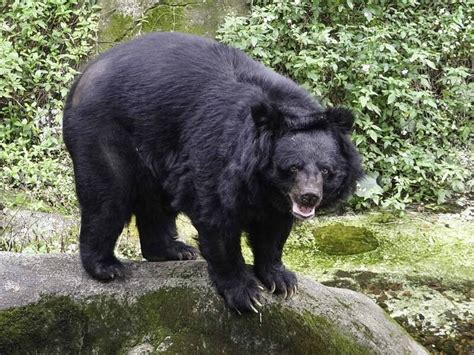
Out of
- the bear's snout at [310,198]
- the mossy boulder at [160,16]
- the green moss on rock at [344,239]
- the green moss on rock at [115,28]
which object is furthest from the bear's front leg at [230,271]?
the green moss on rock at [115,28]

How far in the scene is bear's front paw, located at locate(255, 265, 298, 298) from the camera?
14.5ft

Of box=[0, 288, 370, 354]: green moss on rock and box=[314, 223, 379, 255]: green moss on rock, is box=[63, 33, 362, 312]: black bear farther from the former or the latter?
box=[314, 223, 379, 255]: green moss on rock

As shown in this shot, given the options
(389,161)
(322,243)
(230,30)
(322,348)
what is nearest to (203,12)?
(230,30)

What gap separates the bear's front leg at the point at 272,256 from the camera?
4312 mm

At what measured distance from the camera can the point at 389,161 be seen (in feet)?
25.6

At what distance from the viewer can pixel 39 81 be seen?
8625 mm

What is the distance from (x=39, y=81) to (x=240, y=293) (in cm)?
532

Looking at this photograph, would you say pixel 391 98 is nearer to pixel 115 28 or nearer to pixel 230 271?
pixel 115 28

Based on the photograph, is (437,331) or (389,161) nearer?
(437,331)

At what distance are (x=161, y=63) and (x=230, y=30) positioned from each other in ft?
13.1

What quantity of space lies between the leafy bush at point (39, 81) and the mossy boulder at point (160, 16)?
20cm

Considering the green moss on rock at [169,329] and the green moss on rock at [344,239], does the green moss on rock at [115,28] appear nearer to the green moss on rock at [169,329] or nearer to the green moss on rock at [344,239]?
the green moss on rock at [344,239]

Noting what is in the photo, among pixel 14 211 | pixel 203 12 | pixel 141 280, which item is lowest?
pixel 14 211

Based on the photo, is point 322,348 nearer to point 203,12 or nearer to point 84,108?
point 84,108
